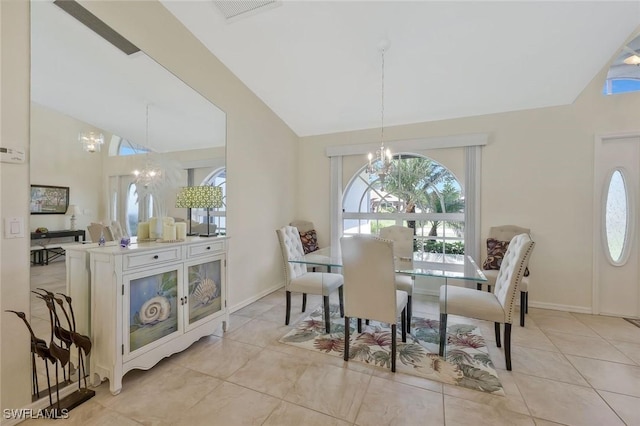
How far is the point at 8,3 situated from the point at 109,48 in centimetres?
64

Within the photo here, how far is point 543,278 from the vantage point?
3.32 m

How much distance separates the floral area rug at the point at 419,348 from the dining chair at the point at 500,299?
0.16 meters

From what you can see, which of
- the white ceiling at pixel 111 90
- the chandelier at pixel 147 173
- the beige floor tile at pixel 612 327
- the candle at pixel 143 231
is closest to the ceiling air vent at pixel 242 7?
the white ceiling at pixel 111 90

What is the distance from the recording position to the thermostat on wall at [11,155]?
146 cm

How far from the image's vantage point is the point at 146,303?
198cm

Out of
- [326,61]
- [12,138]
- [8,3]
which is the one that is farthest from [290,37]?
[12,138]

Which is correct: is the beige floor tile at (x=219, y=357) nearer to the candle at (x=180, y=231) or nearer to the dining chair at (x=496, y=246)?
the candle at (x=180, y=231)

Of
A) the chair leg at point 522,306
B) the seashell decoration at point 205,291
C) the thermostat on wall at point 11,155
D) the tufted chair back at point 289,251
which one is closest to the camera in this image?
the thermostat on wall at point 11,155

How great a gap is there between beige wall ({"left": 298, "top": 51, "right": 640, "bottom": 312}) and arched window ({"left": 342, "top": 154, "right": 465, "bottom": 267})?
397 millimetres

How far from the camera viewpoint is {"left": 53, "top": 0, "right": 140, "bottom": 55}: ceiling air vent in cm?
183

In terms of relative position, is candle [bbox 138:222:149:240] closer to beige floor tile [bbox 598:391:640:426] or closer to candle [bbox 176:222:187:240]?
candle [bbox 176:222:187:240]

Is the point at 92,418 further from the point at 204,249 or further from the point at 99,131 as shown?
the point at 99,131

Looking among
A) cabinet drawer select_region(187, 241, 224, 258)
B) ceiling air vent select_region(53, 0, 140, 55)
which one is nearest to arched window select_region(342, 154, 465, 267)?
cabinet drawer select_region(187, 241, 224, 258)

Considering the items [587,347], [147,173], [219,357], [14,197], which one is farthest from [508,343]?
[14,197]
